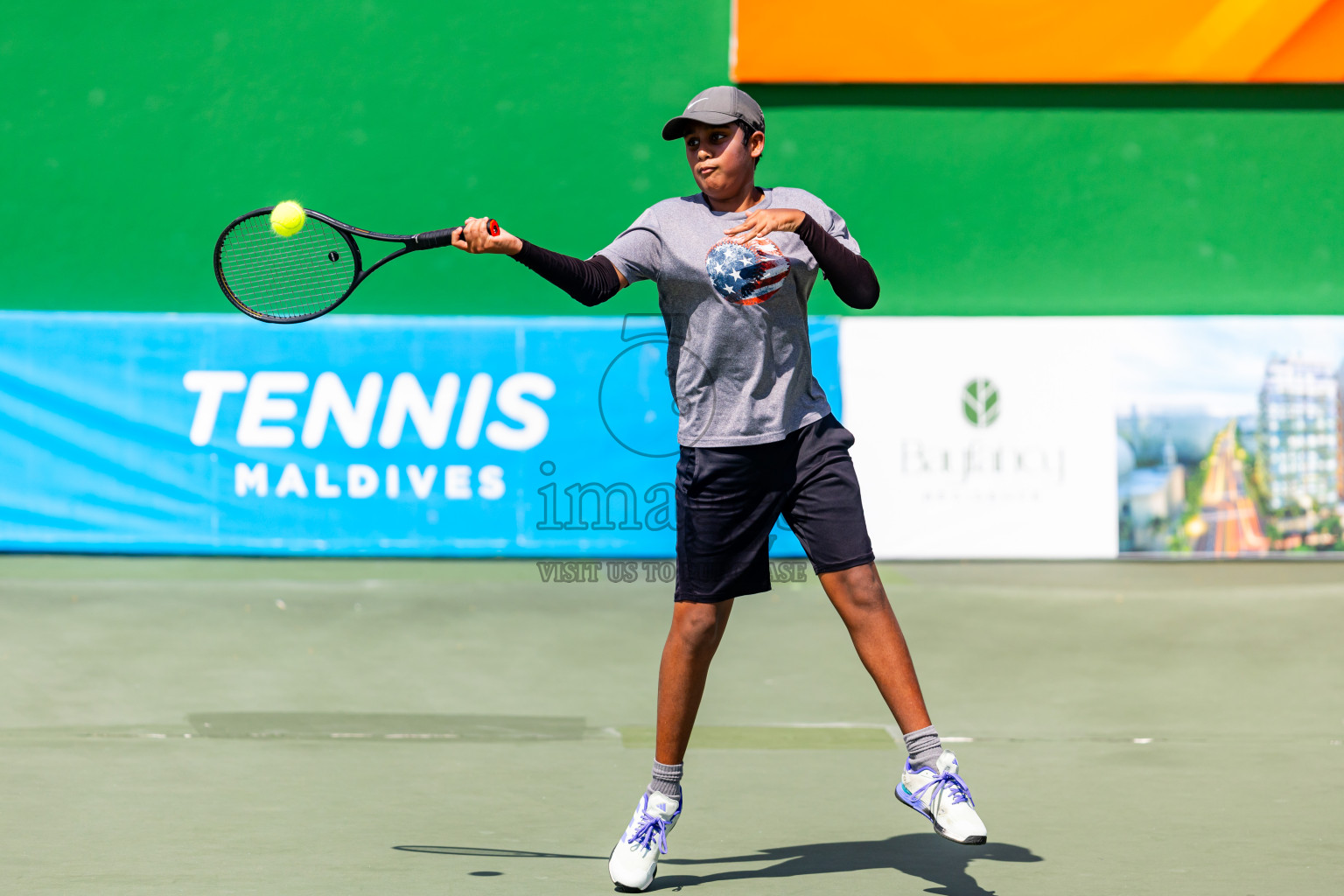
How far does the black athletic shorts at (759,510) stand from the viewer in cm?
380

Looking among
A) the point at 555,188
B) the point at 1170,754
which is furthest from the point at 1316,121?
the point at 1170,754

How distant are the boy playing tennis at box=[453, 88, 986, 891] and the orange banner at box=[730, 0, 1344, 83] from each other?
6611 millimetres

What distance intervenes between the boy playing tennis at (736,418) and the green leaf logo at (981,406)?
5.53m

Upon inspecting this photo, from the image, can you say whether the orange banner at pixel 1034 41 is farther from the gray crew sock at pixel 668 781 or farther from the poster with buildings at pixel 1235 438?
the gray crew sock at pixel 668 781

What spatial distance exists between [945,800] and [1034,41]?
7.77 meters

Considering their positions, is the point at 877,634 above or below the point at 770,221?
below

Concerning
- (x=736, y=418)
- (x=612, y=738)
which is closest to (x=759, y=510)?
(x=736, y=418)

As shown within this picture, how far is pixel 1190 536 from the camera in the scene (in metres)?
9.31

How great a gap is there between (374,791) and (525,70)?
689 cm

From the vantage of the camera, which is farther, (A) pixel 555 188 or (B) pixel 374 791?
(A) pixel 555 188

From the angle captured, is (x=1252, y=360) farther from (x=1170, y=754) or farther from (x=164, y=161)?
(x=164, y=161)

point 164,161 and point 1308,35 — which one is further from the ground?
point 1308,35

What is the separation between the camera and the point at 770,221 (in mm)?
3523

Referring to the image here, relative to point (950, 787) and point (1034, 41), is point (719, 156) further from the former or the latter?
point (1034, 41)
